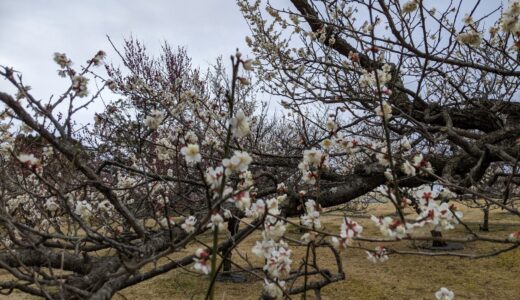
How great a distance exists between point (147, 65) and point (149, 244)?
535 inches

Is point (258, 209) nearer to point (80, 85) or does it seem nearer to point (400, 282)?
point (80, 85)

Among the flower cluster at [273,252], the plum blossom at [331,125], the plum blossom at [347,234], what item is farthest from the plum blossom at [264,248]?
the plum blossom at [331,125]

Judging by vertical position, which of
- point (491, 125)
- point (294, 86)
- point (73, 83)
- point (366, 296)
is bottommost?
point (366, 296)

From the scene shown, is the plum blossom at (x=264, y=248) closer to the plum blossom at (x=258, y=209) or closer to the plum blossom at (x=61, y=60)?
the plum blossom at (x=258, y=209)

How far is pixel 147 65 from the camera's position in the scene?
15.2 meters

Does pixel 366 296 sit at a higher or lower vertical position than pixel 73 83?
lower

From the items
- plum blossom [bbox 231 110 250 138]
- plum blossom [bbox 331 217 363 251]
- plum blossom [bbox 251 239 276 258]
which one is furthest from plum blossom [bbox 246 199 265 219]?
plum blossom [bbox 231 110 250 138]

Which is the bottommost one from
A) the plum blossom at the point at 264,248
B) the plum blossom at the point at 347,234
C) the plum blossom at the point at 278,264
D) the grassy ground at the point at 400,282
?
the grassy ground at the point at 400,282

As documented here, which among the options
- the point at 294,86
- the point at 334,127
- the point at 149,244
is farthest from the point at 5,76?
the point at 294,86

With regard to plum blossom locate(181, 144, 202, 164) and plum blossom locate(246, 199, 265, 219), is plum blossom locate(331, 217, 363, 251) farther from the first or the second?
plum blossom locate(181, 144, 202, 164)

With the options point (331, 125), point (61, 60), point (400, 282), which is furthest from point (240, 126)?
point (400, 282)

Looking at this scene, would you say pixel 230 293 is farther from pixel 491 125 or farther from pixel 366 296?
pixel 491 125

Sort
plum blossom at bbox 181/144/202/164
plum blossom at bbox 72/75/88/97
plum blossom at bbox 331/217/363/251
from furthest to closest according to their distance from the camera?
plum blossom at bbox 72/75/88/97
plum blossom at bbox 331/217/363/251
plum blossom at bbox 181/144/202/164

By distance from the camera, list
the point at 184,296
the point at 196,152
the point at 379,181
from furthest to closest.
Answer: the point at 184,296, the point at 379,181, the point at 196,152
